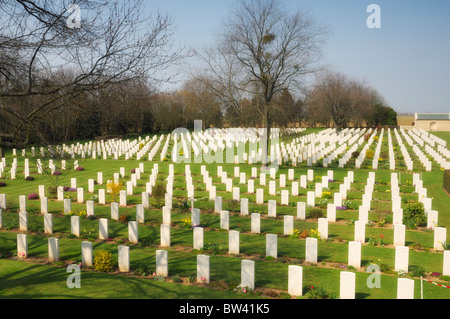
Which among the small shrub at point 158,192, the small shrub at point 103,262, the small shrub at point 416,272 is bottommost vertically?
the small shrub at point 416,272

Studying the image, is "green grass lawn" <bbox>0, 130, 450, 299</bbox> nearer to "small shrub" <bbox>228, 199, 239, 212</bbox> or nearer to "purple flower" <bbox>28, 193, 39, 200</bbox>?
"small shrub" <bbox>228, 199, 239, 212</bbox>

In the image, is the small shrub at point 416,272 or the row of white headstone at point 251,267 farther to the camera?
the small shrub at point 416,272

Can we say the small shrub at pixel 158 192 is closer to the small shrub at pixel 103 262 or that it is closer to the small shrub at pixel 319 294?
the small shrub at pixel 103 262

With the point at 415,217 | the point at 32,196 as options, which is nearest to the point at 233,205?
the point at 415,217

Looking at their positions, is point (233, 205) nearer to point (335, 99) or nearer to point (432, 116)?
point (335, 99)

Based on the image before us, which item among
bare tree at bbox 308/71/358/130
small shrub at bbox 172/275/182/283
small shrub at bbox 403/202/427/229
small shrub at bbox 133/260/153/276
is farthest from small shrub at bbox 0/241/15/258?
bare tree at bbox 308/71/358/130

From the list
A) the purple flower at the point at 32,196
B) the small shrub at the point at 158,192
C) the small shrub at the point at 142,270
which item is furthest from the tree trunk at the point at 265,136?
the small shrub at the point at 142,270

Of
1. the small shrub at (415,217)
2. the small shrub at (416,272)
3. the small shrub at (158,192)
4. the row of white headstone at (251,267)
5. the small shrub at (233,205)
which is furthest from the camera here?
the small shrub at (158,192)

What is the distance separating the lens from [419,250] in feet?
31.6

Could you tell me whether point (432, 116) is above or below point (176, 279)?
above

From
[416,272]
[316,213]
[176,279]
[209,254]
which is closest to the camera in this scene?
[176,279]
